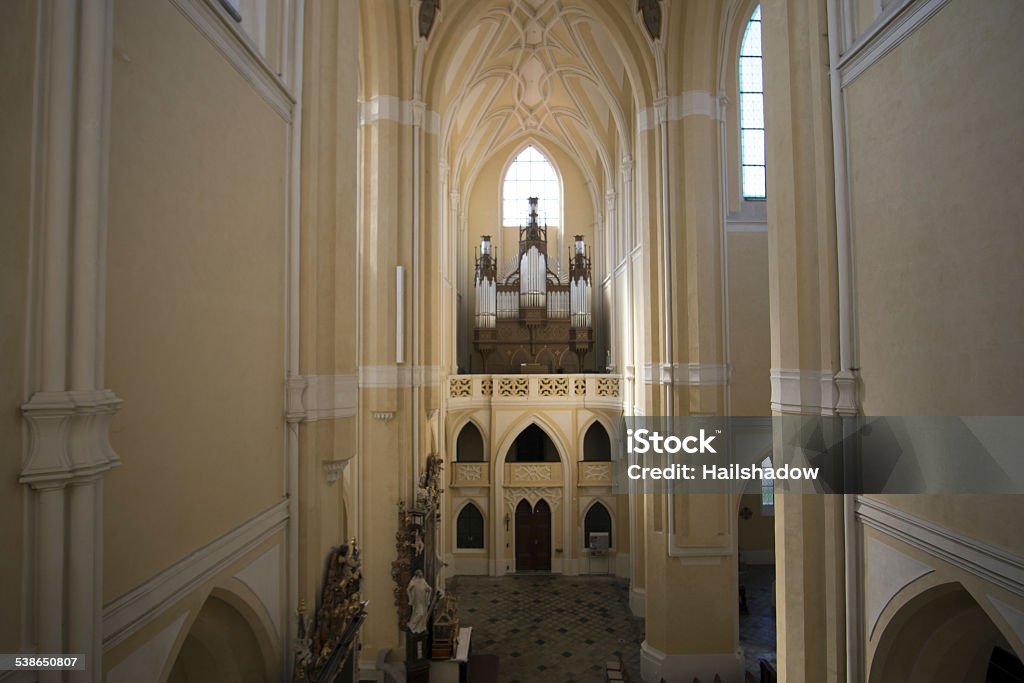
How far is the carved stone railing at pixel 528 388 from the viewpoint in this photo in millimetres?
15609

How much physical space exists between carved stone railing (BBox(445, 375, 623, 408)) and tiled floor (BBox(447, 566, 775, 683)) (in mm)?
4906

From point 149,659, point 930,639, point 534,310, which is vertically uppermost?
point 534,310

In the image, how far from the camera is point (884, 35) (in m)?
3.64

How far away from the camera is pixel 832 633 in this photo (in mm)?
4070

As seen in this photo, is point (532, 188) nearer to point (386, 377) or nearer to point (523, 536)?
point (523, 536)

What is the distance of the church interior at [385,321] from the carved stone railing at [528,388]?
495cm

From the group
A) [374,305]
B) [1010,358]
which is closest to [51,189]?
[1010,358]

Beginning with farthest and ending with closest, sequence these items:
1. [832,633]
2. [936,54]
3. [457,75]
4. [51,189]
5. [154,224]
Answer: [457,75] → [832,633] → [936,54] → [154,224] → [51,189]

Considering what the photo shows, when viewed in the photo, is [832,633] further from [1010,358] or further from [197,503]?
[197,503]

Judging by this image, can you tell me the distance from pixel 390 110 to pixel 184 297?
7428 mm

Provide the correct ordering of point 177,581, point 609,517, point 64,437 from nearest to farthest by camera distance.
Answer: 1. point 64,437
2. point 177,581
3. point 609,517

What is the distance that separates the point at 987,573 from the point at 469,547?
48.8 ft

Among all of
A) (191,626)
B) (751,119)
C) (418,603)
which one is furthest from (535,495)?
(191,626)

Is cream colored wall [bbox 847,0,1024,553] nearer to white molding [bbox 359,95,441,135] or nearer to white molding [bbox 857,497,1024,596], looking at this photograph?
white molding [bbox 857,497,1024,596]
